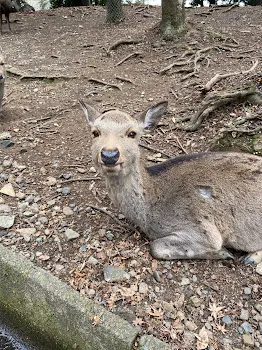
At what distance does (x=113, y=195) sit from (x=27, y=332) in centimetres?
143

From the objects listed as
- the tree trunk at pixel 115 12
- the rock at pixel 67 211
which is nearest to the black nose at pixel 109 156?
the rock at pixel 67 211

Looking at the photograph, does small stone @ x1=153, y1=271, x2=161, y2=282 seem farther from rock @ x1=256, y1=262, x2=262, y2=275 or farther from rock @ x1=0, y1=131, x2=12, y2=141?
rock @ x1=0, y1=131, x2=12, y2=141

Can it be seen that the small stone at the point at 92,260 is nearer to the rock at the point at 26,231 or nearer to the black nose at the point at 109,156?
the rock at the point at 26,231

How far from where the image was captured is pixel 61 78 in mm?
8586

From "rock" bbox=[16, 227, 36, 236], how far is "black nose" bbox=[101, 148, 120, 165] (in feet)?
4.45

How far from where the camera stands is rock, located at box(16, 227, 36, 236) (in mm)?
4250

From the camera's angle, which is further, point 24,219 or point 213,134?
point 213,134

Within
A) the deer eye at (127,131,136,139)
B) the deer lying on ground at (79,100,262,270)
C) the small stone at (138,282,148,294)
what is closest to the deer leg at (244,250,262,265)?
the deer lying on ground at (79,100,262,270)

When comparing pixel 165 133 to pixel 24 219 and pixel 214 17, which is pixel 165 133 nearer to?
pixel 24 219

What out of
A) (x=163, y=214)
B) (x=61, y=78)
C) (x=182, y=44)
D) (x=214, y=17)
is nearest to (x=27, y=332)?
(x=163, y=214)

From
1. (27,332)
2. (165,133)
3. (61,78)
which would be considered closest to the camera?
(27,332)

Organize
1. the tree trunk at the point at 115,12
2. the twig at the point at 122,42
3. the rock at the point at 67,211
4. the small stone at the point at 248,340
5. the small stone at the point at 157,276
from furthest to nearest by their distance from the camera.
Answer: the tree trunk at the point at 115,12
the twig at the point at 122,42
the rock at the point at 67,211
the small stone at the point at 157,276
the small stone at the point at 248,340

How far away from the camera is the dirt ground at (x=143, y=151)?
11.0ft

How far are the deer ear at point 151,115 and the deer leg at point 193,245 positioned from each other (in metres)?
1.09
